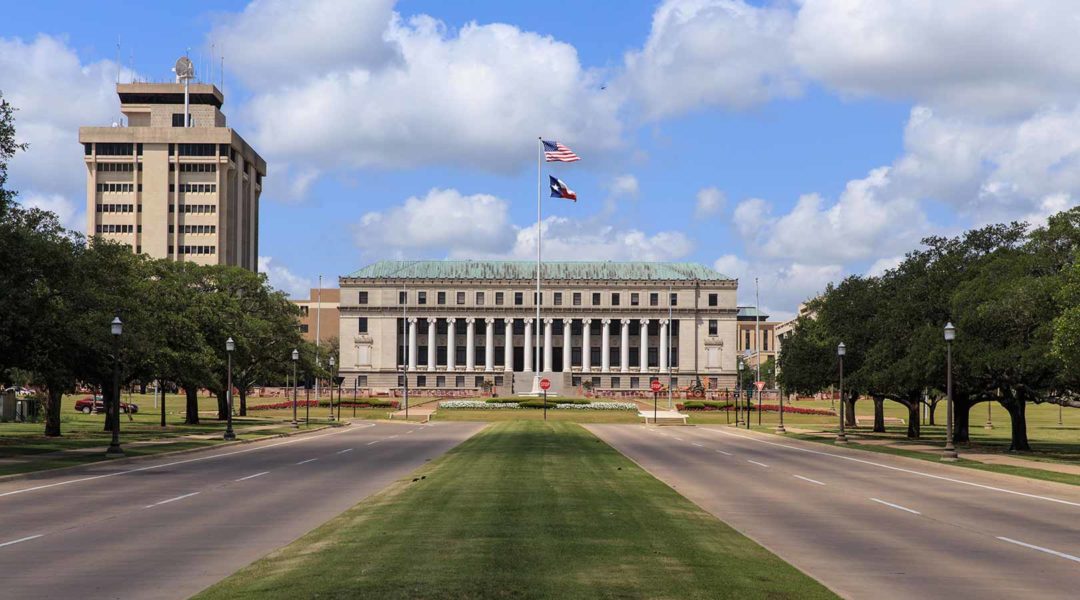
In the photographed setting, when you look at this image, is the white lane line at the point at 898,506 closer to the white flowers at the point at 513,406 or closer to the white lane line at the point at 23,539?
the white lane line at the point at 23,539

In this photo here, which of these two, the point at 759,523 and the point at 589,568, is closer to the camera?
the point at 589,568

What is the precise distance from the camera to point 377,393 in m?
158

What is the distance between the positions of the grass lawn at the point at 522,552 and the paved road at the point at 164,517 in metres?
1.03

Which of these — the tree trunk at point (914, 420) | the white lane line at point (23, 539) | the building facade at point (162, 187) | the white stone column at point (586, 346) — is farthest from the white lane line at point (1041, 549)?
the building facade at point (162, 187)

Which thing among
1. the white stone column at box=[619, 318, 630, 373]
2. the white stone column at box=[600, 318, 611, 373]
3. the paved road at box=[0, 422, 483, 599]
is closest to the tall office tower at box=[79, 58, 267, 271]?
the white stone column at box=[600, 318, 611, 373]

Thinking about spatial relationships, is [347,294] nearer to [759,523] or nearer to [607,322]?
[607,322]

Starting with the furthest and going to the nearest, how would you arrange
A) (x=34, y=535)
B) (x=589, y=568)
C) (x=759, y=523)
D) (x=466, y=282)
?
(x=466, y=282) < (x=759, y=523) < (x=34, y=535) < (x=589, y=568)

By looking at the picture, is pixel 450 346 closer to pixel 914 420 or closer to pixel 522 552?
pixel 914 420

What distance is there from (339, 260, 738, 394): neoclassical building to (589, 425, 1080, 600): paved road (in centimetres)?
12938

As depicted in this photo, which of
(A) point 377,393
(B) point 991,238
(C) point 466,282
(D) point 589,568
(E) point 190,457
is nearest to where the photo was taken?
(D) point 589,568

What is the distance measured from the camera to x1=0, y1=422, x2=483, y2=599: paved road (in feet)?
45.1

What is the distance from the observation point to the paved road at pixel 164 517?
45.1 ft

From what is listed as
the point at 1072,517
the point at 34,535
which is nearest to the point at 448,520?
the point at 34,535

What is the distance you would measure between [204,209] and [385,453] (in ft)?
530
